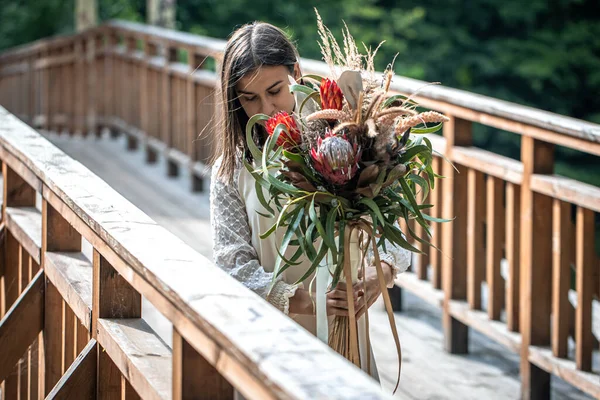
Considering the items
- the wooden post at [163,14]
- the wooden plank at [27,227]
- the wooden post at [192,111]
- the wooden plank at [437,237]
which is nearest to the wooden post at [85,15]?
the wooden post at [163,14]

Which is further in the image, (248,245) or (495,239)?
(495,239)

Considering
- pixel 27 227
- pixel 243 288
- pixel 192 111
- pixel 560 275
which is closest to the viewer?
pixel 243 288

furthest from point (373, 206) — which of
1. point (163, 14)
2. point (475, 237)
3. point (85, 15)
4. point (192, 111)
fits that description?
point (85, 15)

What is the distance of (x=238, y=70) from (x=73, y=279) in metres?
0.70

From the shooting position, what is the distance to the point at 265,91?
2.43 meters

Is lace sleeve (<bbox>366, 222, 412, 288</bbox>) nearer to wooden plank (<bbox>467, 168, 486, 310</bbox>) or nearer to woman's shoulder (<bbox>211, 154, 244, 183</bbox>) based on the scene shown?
woman's shoulder (<bbox>211, 154, 244, 183</bbox>)

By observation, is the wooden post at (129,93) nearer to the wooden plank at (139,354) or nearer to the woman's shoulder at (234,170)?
the woman's shoulder at (234,170)

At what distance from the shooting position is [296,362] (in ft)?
4.37

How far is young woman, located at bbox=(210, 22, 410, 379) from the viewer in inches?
93.4

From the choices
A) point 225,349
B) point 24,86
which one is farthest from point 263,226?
point 24,86

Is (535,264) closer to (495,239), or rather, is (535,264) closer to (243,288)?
(495,239)

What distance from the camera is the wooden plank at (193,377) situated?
173 centimetres

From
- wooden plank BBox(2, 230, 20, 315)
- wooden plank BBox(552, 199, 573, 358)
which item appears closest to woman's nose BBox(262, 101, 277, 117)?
wooden plank BBox(2, 230, 20, 315)

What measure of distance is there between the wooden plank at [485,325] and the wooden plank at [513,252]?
0.05 metres
